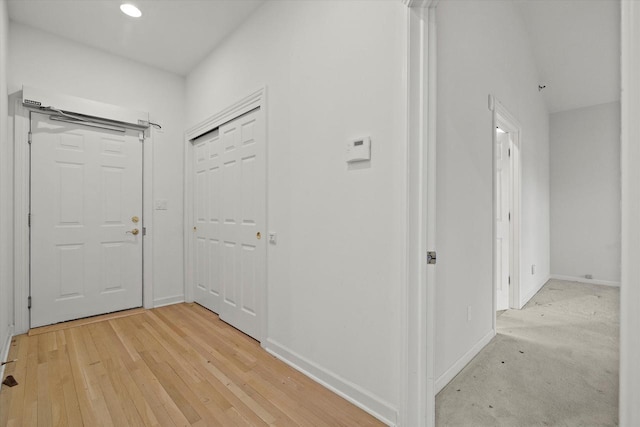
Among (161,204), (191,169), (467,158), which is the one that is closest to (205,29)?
(191,169)

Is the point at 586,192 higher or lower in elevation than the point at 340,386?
higher

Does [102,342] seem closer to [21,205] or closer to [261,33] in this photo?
[21,205]

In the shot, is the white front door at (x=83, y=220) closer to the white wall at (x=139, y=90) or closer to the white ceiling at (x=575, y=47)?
the white wall at (x=139, y=90)

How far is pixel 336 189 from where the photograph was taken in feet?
6.22

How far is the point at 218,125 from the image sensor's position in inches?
123

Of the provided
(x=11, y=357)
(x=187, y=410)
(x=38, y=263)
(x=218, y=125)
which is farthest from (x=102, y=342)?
(x=218, y=125)

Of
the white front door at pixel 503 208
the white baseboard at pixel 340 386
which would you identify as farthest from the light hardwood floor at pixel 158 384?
the white front door at pixel 503 208

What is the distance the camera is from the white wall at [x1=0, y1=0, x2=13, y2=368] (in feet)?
7.32

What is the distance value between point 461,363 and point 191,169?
3517 mm

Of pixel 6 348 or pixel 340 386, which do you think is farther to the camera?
pixel 6 348

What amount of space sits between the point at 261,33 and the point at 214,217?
189cm

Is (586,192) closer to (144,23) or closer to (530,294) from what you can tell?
(530,294)

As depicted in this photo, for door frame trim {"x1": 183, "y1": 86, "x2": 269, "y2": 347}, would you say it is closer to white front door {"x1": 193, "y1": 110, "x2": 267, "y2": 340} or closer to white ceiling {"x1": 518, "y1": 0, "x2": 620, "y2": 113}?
white front door {"x1": 193, "y1": 110, "x2": 267, "y2": 340}

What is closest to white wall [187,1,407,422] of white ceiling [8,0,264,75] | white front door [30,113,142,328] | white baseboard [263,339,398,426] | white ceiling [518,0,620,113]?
white baseboard [263,339,398,426]
